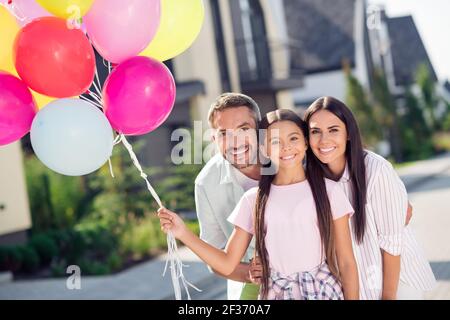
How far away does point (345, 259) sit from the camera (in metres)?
2.89

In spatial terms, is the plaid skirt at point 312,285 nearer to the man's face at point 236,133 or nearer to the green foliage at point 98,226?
the man's face at point 236,133

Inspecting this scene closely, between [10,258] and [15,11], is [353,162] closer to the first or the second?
[15,11]

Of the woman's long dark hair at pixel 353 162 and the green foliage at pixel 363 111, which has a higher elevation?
the green foliage at pixel 363 111

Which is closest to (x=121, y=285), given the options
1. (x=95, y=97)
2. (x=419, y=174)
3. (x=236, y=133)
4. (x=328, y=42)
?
(x=95, y=97)

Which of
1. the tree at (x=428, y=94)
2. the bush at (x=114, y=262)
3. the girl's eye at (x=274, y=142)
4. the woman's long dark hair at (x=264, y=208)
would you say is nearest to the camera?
the woman's long dark hair at (x=264, y=208)

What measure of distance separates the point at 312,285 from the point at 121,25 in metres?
1.52

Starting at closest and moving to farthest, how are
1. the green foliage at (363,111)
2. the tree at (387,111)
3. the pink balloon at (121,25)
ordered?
the pink balloon at (121,25), the green foliage at (363,111), the tree at (387,111)

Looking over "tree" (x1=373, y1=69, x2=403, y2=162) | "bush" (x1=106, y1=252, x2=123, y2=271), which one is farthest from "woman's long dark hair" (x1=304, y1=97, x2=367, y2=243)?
"tree" (x1=373, y1=69, x2=403, y2=162)

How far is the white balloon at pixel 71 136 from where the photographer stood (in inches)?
124

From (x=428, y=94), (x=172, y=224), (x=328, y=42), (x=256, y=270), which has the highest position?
(x=328, y=42)

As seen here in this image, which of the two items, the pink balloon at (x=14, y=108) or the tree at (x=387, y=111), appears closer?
the pink balloon at (x=14, y=108)

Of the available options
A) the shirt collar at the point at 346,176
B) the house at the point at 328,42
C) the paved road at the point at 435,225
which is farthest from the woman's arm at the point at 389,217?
the house at the point at 328,42

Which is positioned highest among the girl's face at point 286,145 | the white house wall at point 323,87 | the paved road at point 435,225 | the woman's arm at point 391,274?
the white house wall at point 323,87
